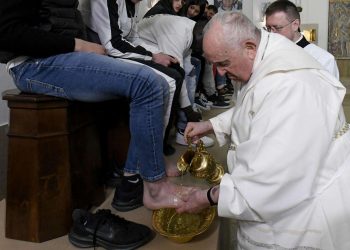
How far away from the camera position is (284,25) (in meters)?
2.50

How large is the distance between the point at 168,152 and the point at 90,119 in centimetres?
88

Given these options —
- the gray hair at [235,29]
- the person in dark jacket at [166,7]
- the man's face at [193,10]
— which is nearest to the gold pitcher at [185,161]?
the gray hair at [235,29]

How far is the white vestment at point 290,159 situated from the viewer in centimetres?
109

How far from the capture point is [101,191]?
181cm

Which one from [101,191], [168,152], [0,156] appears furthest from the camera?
[168,152]

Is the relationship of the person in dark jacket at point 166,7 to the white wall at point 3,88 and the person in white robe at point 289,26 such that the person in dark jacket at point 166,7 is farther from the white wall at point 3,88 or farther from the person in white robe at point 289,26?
the white wall at point 3,88

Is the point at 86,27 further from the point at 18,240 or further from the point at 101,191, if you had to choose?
the point at 18,240

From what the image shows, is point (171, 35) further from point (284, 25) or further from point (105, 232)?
point (105, 232)

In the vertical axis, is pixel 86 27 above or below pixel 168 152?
above

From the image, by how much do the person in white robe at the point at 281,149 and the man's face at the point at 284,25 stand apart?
4.24ft

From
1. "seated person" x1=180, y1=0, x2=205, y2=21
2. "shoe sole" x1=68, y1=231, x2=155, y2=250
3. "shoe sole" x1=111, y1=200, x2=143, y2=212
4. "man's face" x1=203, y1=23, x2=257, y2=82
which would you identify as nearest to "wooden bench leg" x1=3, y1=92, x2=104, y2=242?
"shoe sole" x1=68, y1=231, x2=155, y2=250

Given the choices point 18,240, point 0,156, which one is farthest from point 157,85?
point 0,156

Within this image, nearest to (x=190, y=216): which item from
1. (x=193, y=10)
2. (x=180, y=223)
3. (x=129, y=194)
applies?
(x=180, y=223)

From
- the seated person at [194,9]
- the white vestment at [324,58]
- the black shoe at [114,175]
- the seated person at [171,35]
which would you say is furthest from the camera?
the seated person at [194,9]
